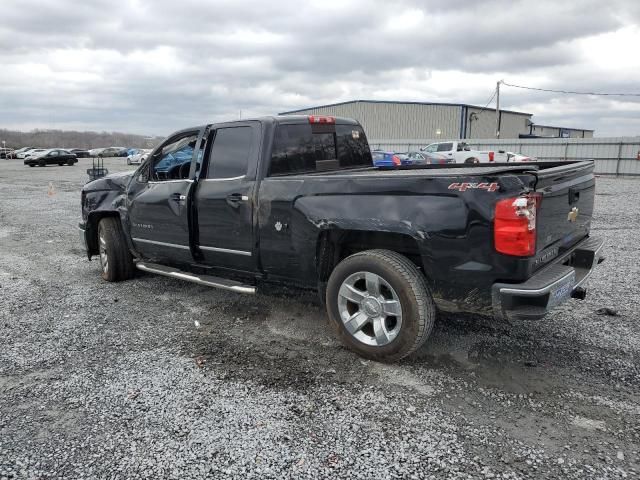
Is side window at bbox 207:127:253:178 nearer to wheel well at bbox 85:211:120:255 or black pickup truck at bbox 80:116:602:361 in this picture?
black pickup truck at bbox 80:116:602:361

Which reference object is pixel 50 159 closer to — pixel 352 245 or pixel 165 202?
pixel 165 202

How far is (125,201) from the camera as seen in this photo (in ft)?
19.2

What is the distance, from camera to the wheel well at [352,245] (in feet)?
12.5

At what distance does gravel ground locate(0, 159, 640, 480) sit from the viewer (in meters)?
2.70

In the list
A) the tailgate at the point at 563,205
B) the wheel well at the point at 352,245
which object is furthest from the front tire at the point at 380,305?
the tailgate at the point at 563,205

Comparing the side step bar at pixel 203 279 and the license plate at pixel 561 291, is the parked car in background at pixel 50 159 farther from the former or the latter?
the license plate at pixel 561 291

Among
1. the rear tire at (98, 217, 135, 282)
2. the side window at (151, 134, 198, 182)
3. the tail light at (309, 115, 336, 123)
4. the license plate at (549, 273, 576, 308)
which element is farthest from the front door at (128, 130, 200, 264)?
the license plate at (549, 273, 576, 308)

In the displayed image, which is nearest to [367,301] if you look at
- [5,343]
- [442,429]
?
[442,429]

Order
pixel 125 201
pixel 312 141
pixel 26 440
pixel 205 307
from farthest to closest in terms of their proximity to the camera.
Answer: pixel 125 201 → pixel 205 307 → pixel 312 141 → pixel 26 440

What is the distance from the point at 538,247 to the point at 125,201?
4.53m

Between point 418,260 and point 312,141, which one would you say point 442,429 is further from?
point 312,141

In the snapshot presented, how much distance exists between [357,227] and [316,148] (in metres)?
1.43

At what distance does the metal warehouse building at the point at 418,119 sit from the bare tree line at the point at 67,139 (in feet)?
189

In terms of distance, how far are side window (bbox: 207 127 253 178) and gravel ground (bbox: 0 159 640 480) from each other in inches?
56.7
